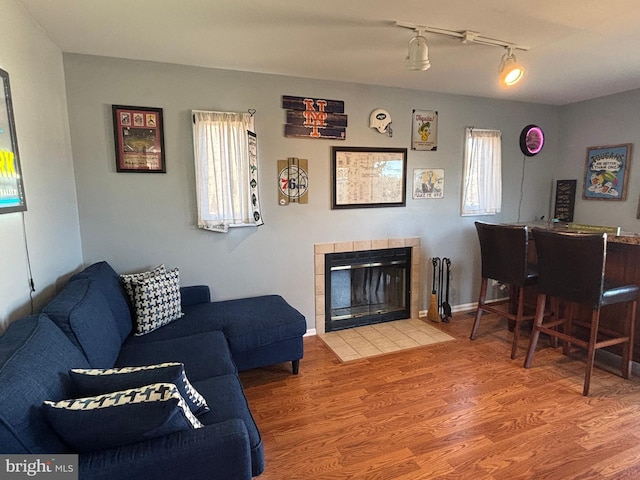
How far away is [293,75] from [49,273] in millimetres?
2358

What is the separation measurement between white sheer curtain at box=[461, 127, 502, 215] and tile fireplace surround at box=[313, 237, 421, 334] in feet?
2.57

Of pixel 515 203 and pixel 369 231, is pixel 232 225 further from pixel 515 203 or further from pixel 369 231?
pixel 515 203

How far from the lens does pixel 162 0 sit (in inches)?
72.2

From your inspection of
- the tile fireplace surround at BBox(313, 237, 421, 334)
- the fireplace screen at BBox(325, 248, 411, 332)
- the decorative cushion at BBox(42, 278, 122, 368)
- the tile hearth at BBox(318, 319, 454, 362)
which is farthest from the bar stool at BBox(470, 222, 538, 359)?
the decorative cushion at BBox(42, 278, 122, 368)

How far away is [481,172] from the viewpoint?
3908mm

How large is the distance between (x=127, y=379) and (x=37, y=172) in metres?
1.45

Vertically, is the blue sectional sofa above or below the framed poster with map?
below

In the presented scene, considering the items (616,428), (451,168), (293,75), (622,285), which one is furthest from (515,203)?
(293,75)

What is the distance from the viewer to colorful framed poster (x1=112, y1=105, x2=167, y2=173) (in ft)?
8.70

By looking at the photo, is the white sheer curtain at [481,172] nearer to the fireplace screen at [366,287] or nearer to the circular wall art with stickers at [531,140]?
the circular wall art with stickers at [531,140]

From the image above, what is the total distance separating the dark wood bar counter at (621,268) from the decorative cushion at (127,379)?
3023mm

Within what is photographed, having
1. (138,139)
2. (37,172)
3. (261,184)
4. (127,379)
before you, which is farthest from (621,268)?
(37,172)

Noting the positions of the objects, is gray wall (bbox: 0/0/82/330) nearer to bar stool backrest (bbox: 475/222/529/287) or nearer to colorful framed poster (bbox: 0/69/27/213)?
colorful framed poster (bbox: 0/69/27/213)

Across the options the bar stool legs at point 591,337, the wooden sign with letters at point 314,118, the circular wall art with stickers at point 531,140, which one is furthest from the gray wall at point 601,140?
the wooden sign with letters at point 314,118
